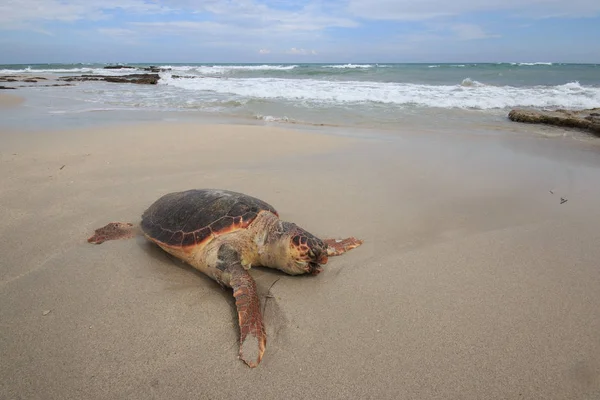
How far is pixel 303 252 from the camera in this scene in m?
2.42

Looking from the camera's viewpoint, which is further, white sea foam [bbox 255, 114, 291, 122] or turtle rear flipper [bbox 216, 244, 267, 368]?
white sea foam [bbox 255, 114, 291, 122]

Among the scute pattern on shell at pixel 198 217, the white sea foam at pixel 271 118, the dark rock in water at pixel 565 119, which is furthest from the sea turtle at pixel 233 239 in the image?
the dark rock in water at pixel 565 119

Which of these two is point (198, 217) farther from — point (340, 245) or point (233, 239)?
point (340, 245)

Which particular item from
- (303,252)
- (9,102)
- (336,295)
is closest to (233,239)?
(303,252)

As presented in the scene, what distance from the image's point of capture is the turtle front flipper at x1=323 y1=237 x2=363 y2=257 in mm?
2838

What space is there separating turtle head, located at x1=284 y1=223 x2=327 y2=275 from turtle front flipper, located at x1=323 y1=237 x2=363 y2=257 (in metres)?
0.31

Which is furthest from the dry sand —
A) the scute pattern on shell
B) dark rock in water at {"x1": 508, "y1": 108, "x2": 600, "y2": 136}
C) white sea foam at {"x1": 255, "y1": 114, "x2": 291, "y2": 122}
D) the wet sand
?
the wet sand

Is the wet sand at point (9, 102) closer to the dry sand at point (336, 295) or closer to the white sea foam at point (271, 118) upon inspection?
the white sea foam at point (271, 118)

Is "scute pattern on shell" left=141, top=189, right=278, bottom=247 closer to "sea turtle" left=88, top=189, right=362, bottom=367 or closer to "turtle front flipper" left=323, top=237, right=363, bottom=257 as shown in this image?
"sea turtle" left=88, top=189, right=362, bottom=367

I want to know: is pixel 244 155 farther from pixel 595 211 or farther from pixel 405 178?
pixel 595 211

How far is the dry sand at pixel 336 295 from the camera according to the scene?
174cm

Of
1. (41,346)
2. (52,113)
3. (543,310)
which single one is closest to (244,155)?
(41,346)

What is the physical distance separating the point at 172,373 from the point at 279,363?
541 mm

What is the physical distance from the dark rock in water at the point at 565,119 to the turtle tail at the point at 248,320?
8563 mm
